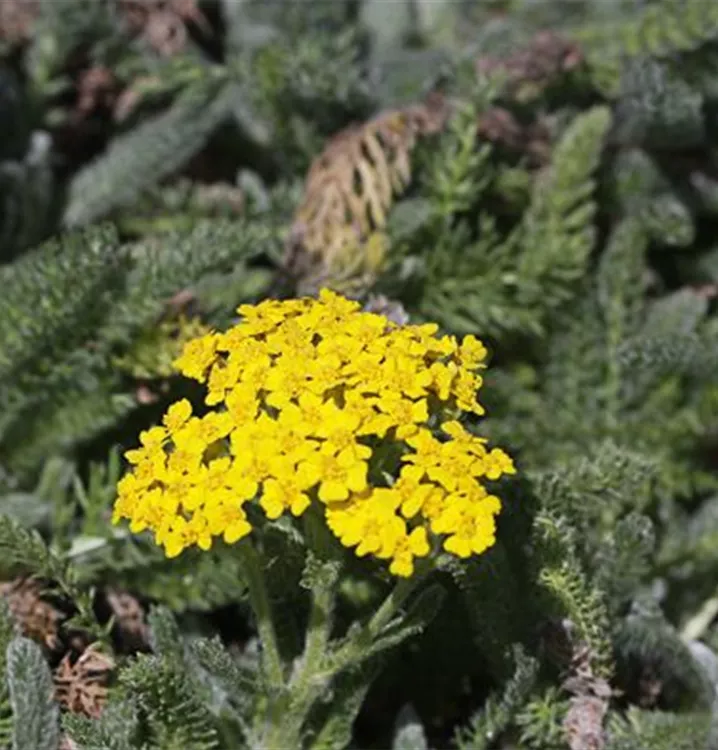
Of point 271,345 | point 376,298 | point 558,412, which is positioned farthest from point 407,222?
point 271,345

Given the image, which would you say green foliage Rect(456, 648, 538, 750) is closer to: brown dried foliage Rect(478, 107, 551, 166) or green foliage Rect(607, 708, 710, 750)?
green foliage Rect(607, 708, 710, 750)

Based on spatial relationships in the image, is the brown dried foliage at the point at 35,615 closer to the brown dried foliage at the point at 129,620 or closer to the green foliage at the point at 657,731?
the brown dried foliage at the point at 129,620

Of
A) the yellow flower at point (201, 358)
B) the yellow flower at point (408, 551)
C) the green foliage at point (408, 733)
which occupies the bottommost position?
the green foliage at point (408, 733)

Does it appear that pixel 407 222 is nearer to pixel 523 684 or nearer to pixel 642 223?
pixel 642 223

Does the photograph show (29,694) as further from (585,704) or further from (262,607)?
(585,704)

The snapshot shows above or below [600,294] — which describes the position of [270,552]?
above

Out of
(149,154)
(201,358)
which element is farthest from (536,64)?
(201,358)

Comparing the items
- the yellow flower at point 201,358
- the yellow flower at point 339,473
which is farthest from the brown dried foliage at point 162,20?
the yellow flower at point 339,473
